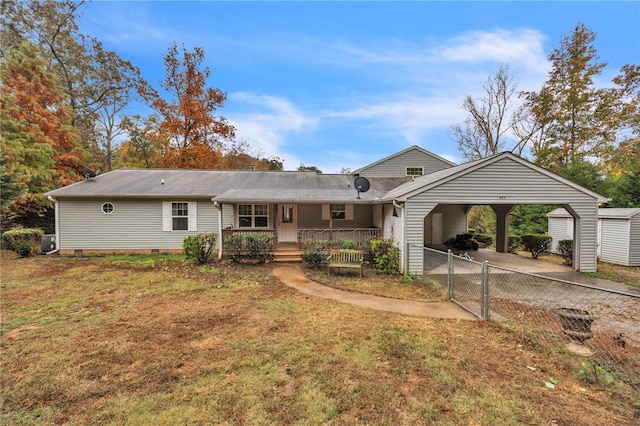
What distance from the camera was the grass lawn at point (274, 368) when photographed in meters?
2.81

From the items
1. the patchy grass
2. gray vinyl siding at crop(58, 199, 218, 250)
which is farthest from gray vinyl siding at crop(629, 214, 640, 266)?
gray vinyl siding at crop(58, 199, 218, 250)

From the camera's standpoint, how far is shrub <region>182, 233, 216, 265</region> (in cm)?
1023

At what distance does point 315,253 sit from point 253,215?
14.6 ft

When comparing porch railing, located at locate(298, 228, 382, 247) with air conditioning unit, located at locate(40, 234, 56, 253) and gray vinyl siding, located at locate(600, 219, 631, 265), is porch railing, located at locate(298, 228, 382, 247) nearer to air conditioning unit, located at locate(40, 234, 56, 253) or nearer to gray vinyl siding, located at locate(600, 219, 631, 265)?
gray vinyl siding, located at locate(600, 219, 631, 265)

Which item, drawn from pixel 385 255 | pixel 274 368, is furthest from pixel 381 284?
pixel 274 368

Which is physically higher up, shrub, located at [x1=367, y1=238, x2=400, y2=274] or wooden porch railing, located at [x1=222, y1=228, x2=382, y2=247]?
wooden porch railing, located at [x1=222, y1=228, x2=382, y2=247]

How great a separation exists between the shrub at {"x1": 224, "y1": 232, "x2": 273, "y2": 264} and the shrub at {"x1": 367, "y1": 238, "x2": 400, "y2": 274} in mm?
4152

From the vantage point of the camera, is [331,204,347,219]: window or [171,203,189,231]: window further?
[331,204,347,219]: window

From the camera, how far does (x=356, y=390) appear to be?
10.4ft

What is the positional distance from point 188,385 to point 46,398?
1530mm

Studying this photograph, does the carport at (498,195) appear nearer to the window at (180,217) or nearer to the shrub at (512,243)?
the shrub at (512,243)

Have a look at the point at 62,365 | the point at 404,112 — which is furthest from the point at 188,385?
the point at 404,112

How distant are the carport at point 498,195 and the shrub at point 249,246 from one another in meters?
5.11

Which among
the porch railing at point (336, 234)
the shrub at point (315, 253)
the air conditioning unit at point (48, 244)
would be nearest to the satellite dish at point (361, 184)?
the porch railing at point (336, 234)
